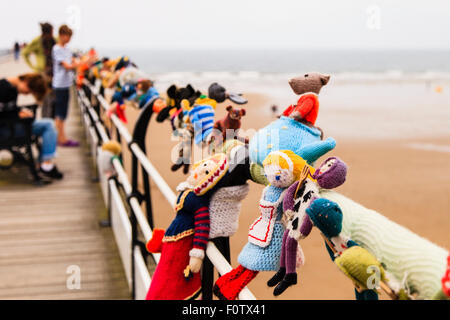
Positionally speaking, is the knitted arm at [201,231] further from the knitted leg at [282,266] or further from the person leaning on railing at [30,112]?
the person leaning on railing at [30,112]

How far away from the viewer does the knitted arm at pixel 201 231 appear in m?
1.67

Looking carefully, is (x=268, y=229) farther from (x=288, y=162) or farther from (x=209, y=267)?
(x=209, y=267)

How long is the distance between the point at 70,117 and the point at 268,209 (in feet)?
35.6

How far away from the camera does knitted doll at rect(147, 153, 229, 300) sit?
5.23 feet

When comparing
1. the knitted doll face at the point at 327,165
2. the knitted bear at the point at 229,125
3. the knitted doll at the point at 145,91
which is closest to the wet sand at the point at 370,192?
the knitted doll at the point at 145,91

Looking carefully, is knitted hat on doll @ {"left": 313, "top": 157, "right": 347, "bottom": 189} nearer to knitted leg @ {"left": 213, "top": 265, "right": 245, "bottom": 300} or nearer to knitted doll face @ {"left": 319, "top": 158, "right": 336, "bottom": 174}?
knitted doll face @ {"left": 319, "top": 158, "right": 336, "bottom": 174}

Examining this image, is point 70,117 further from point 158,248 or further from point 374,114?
point 374,114

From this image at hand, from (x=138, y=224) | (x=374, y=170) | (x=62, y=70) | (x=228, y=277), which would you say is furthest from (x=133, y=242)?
(x=374, y=170)

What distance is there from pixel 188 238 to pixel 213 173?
1.06ft

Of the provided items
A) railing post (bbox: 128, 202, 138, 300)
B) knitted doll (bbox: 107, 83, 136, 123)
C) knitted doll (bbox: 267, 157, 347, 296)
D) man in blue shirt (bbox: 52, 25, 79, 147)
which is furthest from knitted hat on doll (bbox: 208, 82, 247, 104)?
man in blue shirt (bbox: 52, 25, 79, 147)

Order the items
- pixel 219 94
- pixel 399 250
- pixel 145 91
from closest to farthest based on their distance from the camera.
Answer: pixel 399 250 < pixel 219 94 < pixel 145 91

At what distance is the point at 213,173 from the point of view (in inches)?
61.8

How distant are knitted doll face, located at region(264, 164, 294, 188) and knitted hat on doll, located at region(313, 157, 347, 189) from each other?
4.2 inches
